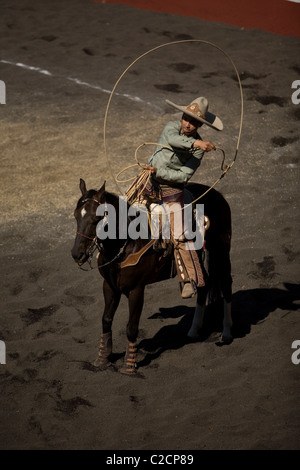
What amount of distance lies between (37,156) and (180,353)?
5591mm

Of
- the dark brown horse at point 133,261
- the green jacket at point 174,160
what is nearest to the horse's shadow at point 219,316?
the dark brown horse at point 133,261

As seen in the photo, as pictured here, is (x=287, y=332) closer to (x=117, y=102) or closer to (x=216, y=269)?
(x=216, y=269)

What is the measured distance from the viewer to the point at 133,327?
737 cm

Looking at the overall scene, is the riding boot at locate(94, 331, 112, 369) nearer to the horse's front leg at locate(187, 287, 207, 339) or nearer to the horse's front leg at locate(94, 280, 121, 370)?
the horse's front leg at locate(94, 280, 121, 370)

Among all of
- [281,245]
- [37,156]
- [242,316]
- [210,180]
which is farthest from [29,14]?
[242,316]

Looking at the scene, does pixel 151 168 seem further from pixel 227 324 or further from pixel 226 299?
pixel 227 324

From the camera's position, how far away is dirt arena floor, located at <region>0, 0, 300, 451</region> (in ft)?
22.2

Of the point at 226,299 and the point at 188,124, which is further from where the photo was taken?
the point at 226,299

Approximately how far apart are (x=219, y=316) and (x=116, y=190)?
3.48 meters

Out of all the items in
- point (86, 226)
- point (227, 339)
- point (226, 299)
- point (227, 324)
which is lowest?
point (227, 339)

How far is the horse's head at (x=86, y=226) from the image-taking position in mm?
6480

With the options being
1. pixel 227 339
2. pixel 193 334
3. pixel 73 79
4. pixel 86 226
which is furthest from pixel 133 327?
pixel 73 79

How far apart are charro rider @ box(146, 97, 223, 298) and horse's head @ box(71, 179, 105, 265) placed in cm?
81

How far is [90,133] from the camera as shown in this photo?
41.0ft
